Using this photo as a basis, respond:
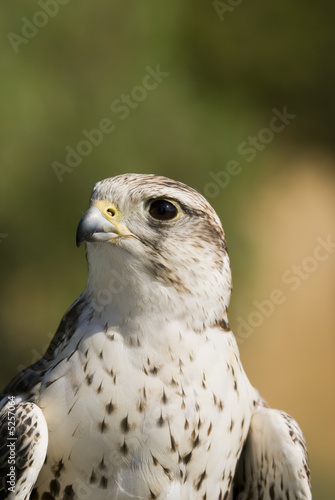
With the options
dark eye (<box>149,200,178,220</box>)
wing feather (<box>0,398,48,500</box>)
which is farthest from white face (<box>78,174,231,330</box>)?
wing feather (<box>0,398,48,500</box>)

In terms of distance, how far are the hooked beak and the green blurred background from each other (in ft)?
10.3

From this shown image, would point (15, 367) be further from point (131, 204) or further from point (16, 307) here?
point (131, 204)

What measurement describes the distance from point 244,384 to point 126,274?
62 cm

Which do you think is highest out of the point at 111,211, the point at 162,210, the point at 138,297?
the point at 162,210

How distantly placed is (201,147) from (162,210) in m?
3.35

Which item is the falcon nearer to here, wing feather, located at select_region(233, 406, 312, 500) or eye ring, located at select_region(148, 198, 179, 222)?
eye ring, located at select_region(148, 198, 179, 222)

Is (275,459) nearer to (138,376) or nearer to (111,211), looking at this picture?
(138,376)

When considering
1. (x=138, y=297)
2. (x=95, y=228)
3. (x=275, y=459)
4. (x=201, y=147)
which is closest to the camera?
(x=95, y=228)

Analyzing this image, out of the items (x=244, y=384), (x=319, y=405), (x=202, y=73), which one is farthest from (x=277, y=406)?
(x=244, y=384)

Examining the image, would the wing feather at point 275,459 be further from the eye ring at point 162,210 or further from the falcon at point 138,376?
the eye ring at point 162,210

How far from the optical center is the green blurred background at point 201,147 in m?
5.36

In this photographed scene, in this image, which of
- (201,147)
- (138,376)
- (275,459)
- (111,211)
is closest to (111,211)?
(111,211)

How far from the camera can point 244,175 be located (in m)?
5.98

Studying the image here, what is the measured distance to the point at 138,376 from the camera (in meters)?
2.23
